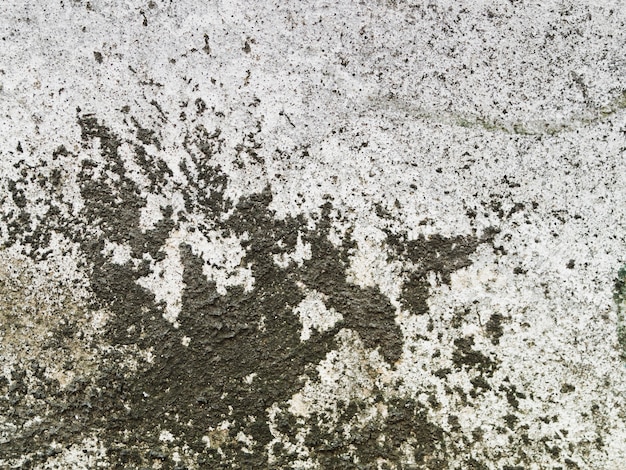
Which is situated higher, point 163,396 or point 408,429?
point 163,396

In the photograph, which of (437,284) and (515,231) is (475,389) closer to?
(437,284)

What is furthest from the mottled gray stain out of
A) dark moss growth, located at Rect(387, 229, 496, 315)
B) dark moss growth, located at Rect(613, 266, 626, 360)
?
dark moss growth, located at Rect(613, 266, 626, 360)

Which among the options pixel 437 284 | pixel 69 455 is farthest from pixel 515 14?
pixel 69 455

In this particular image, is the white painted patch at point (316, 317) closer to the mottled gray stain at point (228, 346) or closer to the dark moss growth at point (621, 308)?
the mottled gray stain at point (228, 346)

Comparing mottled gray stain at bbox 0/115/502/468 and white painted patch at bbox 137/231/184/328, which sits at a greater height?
white painted patch at bbox 137/231/184/328

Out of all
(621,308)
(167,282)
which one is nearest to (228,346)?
(167,282)

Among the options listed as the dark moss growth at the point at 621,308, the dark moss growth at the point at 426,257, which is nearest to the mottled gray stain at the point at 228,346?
the dark moss growth at the point at 426,257

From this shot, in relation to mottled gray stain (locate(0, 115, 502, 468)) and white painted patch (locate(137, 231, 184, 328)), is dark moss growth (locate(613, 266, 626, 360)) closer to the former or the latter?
mottled gray stain (locate(0, 115, 502, 468))
